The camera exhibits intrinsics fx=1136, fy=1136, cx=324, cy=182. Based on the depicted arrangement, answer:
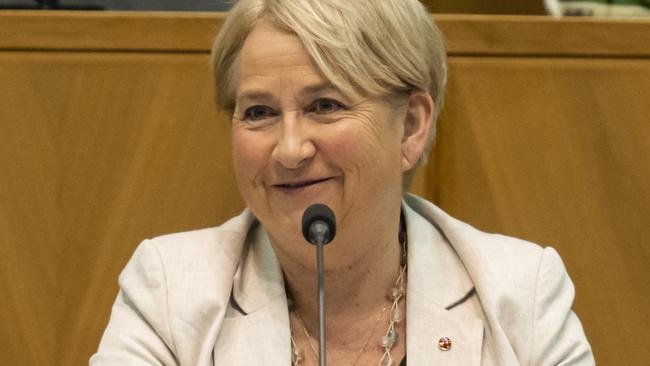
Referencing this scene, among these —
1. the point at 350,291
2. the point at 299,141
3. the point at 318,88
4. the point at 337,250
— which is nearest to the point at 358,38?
the point at 318,88

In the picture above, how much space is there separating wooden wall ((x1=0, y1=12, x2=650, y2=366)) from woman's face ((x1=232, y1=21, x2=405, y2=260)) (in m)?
0.40

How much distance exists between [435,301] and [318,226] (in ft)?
1.77

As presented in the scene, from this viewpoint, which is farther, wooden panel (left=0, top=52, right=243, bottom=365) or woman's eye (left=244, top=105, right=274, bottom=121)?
wooden panel (left=0, top=52, right=243, bottom=365)

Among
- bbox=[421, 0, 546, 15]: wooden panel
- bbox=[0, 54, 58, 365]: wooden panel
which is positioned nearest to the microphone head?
bbox=[0, 54, 58, 365]: wooden panel

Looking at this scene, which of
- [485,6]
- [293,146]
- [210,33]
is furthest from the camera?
[485,6]

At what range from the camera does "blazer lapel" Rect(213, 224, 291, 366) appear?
219cm

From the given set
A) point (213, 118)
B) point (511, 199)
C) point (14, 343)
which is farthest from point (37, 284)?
point (511, 199)

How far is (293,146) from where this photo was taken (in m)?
2.08

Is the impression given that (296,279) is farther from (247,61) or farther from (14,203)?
(14,203)

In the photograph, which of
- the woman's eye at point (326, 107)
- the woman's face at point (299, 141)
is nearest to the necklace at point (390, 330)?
the woman's face at point (299, 141)

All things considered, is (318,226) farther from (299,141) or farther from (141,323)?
(141,323)

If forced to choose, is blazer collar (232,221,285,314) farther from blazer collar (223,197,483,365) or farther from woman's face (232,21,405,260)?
woman's face (232,21,405,260)

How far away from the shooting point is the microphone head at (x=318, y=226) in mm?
1818

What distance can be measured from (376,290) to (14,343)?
0.88m
